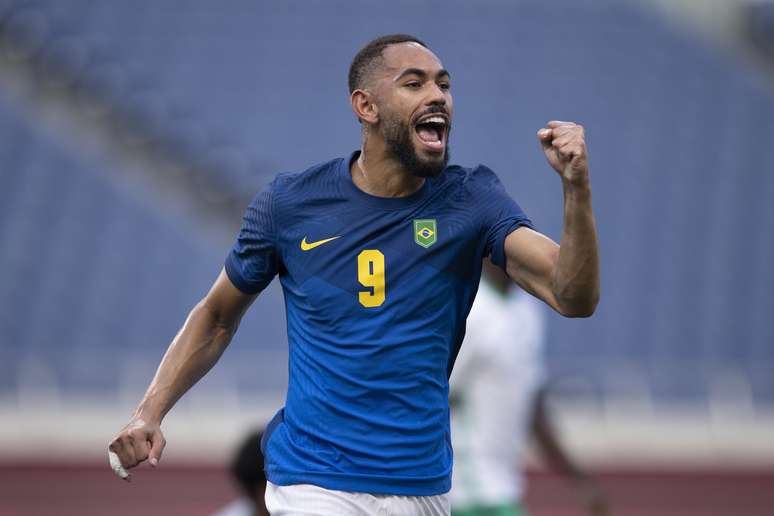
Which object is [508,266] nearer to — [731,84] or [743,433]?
[743,433]

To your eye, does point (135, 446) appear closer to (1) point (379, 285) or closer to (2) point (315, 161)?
(1) point (379, 285)

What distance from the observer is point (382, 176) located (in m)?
4.20

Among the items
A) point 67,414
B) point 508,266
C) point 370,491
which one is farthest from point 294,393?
point 67,414

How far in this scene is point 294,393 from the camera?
4.15m

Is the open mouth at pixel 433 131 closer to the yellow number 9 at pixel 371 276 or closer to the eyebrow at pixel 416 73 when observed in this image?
the eyebrow at pixel 416 73

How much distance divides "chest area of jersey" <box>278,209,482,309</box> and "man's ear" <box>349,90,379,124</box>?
0.29 metres

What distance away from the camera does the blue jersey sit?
13.0ft

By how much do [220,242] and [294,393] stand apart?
13790 millimetres

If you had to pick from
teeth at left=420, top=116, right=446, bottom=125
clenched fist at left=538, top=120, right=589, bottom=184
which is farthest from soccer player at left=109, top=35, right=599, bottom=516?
clenched fist at left=538, top=120, right=589, bottom=184

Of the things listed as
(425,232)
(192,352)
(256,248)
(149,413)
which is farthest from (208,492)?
(425,232)

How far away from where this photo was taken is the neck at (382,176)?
13.7ft

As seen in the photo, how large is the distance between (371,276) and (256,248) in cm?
40

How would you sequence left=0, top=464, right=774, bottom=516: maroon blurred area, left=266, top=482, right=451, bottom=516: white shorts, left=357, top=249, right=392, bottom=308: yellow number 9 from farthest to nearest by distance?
left=0, top=464, right=774, bottom=516: maroon blurred area
left=357, top=249, right=392, bottom=308: yellow number 9
left=266, top=482, right=451, bottom=516: white shorts

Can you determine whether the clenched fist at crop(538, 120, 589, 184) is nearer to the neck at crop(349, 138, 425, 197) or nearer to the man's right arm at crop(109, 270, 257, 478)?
the neck at crop(349, 138, 425, 197)
